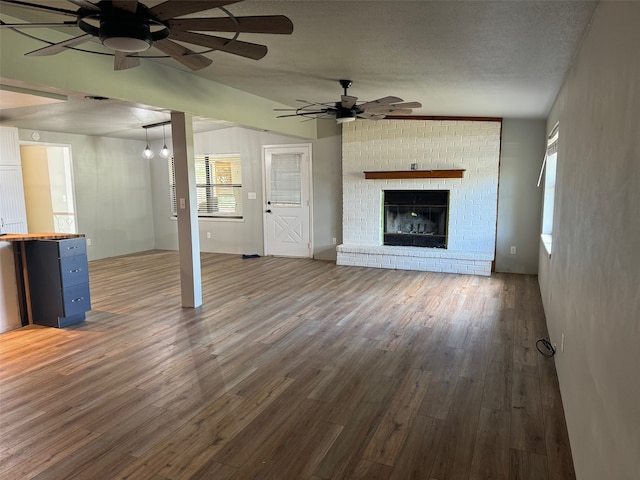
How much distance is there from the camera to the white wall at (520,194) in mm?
6309

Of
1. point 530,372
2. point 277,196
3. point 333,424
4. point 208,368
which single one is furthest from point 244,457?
point 277,196

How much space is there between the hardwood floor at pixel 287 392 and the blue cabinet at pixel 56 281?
0.17 metres

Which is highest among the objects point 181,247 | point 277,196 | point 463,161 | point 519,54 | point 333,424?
point 519,54

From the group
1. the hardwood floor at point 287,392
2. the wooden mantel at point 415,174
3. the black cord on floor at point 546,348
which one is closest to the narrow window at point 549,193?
the hardwood floor at point 287,392

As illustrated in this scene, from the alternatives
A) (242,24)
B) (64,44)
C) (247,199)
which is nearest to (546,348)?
(242,24)

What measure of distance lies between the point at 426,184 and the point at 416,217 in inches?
22.9

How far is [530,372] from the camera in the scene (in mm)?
3145

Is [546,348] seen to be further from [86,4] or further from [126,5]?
[86,4]

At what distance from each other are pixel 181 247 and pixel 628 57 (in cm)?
435

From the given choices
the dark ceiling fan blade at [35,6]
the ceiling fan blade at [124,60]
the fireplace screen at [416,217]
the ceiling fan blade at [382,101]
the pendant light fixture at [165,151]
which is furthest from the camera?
the pendant light fixture at [165,151]

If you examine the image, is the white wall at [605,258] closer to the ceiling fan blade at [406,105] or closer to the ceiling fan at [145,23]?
the ceiling fan at [145,23]

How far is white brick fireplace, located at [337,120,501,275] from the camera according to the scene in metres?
6.52

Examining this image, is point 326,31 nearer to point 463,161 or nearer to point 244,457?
point 244,457

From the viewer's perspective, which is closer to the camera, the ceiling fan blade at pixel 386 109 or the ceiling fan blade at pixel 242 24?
the ceiling fan blade at pixel 242 24
